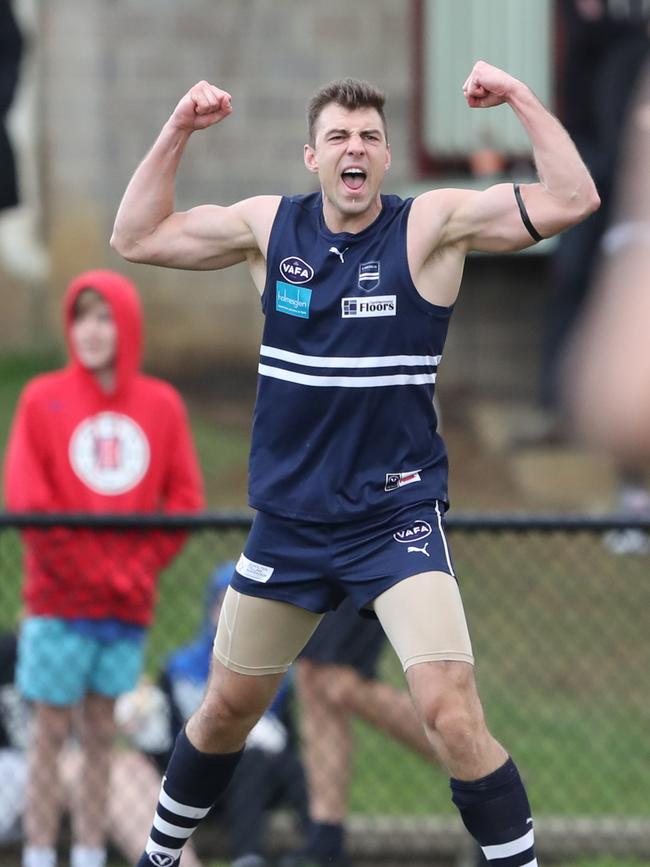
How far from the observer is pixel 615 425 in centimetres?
221

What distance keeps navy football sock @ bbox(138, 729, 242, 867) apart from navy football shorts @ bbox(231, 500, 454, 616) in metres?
0.46

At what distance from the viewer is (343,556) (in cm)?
402

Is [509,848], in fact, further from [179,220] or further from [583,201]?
[179,220]

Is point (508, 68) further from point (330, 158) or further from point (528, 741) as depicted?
point (330, 158)

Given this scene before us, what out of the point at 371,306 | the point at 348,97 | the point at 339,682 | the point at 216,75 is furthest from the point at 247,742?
the point at 216,75

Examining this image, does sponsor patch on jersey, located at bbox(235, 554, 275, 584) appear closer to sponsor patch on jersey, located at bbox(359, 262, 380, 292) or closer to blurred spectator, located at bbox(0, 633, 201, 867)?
sponsor patch on jersey, located at bbox(359, 262, 380, 292)

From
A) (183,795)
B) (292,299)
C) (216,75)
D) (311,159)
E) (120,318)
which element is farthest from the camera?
(216,75)

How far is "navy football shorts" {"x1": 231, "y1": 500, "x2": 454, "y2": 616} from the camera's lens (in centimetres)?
398

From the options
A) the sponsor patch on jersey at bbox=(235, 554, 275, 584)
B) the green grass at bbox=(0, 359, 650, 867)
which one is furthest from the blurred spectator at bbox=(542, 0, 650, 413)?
the sponsor patch on jersey at bbox=(235, 554, 275, 584)

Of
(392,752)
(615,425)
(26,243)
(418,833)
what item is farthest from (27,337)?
(615,425)

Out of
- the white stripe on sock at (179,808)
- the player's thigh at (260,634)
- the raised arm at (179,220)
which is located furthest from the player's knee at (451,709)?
the raised arm at (179,220)

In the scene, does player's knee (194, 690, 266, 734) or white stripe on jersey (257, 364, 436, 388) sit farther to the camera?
player's knee (194, 690, 266, 734)

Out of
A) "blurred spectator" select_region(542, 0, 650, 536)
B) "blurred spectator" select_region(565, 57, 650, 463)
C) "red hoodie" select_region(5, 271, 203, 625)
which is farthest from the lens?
"blurred spectator" select_region(542, 0, 650, 536)

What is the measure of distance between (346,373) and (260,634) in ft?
2.22
